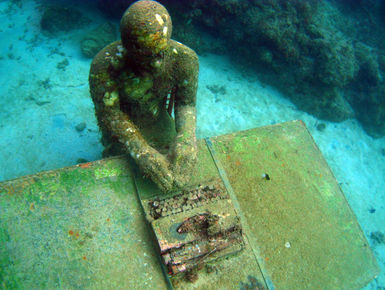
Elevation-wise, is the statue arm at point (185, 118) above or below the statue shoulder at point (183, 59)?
below

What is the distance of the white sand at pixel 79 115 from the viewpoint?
4.57 m

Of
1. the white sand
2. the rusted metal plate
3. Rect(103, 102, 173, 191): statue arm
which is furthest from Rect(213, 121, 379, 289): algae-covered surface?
the white sand

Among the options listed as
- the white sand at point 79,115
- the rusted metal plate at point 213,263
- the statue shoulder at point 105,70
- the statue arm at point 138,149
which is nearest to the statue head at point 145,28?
the statue shoulder at point 105,70

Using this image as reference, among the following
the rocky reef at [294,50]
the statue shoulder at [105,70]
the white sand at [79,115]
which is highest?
the statue shoulder at [105,70]

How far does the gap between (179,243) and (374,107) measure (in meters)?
8.76

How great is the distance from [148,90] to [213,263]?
1875 mm

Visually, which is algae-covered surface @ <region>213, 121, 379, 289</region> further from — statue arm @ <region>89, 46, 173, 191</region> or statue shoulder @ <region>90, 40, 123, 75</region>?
statue shoulder @ <region>90, 40, 123, 75</region>

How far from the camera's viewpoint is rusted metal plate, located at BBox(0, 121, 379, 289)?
1.98 meters

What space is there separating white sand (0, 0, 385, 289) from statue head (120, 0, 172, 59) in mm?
3216

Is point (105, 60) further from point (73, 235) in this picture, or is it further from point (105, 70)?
point (73, 235)

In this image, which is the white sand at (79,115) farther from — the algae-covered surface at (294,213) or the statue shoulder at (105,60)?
the statue shoulder at (105,60)

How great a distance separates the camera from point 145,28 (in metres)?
1.76

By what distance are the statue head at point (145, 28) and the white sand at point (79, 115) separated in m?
3.22

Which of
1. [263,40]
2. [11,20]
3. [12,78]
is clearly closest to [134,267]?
[12,78]
